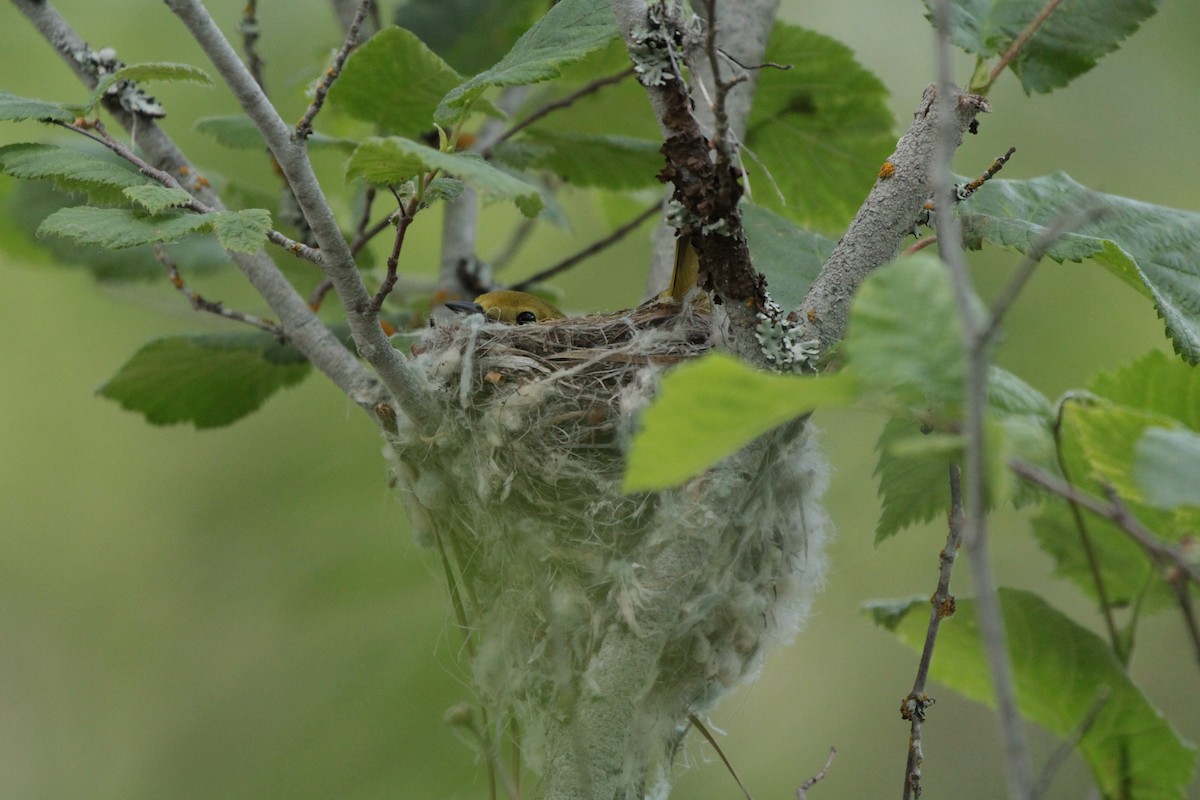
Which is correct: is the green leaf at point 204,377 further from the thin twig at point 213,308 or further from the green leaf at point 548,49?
the green leaf at point 548,49

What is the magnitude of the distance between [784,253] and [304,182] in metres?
1.31

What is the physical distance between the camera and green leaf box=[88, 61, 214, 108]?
78.0 inches

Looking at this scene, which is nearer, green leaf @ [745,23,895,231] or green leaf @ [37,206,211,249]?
green leaf @ [37,206,211,249]

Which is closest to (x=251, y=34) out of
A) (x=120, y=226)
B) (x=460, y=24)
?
(x=460, y=24)

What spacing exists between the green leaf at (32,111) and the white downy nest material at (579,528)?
0.98m

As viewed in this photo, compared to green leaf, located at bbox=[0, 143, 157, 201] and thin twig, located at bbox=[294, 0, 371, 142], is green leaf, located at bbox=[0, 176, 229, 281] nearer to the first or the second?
green leaf, located at bbox=[0, 143, 157, 201]

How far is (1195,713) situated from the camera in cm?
588

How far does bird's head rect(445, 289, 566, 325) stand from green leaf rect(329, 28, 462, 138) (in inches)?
23.6

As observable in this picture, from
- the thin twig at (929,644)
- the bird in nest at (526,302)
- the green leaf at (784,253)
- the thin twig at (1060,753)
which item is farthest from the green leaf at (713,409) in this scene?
the bird in nest at (526,302)

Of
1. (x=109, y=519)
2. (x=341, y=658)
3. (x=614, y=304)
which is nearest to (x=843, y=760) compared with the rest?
(x=614, y=304)

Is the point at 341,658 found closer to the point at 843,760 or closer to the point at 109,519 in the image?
the point at 109,519

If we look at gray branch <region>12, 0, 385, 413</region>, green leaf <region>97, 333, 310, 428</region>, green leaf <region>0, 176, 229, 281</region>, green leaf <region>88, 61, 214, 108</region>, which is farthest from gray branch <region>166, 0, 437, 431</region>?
green leaf <region>0, 176, 229, 281</region>

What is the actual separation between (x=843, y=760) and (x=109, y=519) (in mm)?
4385

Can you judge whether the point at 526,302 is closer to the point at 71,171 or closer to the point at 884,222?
the point at 884,222
